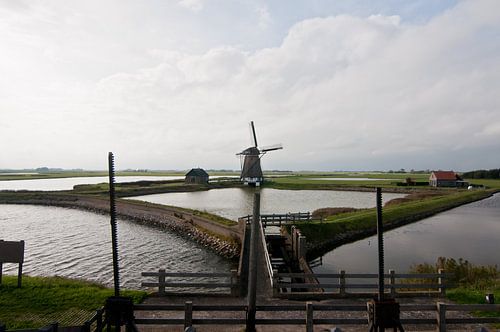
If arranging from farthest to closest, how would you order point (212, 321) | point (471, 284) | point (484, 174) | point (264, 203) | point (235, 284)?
point (484, 174), point (264, 203), point (471, 284), point (235, 284), point (212, 321)

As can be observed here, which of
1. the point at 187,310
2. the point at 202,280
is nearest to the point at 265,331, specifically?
the point at 187,310

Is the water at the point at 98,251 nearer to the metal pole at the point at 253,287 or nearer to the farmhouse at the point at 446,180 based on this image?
the metal pole at the point at 253,287

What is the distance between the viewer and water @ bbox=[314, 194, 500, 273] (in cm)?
2559

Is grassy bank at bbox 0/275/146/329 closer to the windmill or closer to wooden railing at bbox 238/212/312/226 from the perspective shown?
wooden railing at bbox 238/212/312/226

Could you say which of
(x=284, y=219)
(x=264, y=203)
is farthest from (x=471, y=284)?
(x=264, y=203)

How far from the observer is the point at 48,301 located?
44.3 feet

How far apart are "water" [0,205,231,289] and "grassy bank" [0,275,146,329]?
525 cm

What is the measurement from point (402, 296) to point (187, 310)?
29.8 ft

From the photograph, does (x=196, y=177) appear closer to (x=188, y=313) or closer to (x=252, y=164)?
(x=252, y=164)

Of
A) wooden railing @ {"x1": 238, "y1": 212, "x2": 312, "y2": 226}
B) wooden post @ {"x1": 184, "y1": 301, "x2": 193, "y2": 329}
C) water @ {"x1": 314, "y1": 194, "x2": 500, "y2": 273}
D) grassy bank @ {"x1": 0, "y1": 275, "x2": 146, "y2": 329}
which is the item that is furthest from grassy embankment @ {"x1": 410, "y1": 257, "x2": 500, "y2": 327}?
wooden railing @ {"x1": 238, "y1": 212, "x2": 312, "y2": 226}

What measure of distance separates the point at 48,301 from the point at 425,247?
2905cm

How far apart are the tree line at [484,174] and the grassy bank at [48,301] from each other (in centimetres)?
14771

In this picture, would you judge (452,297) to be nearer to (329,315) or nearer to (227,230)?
(329,315)

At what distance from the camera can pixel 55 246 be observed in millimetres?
31047
